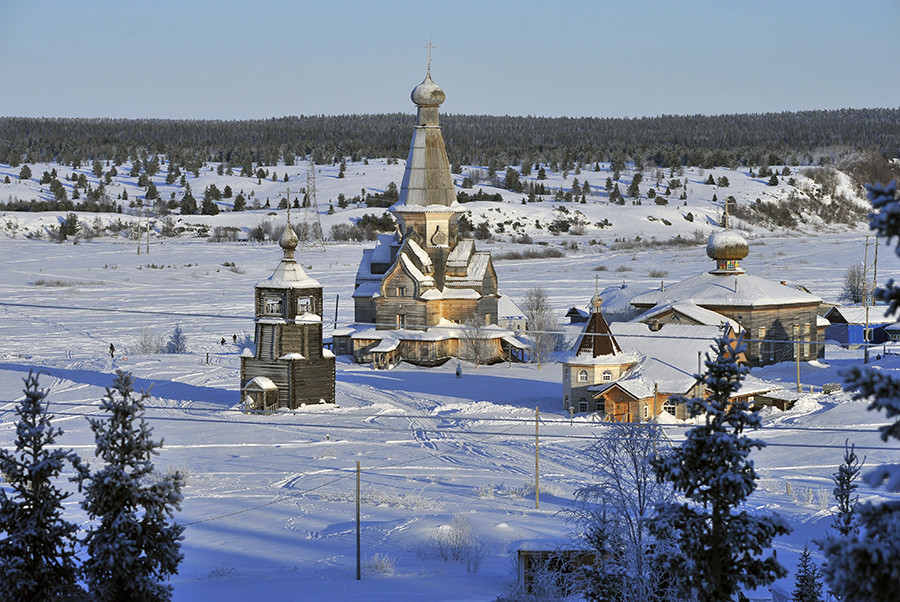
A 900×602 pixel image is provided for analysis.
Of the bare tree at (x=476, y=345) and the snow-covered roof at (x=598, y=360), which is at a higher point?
the snow-covered roof at (x=598, y=360)

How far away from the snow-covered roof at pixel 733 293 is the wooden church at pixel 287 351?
40.6 ft

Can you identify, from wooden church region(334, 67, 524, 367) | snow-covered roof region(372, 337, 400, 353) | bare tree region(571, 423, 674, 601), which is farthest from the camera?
wooden church region(334, 67, 524, 367)

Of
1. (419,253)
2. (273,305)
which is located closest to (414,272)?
(419,253)

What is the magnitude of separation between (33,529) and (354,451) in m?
16.9

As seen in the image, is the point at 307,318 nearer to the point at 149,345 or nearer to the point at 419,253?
the point at 419,253

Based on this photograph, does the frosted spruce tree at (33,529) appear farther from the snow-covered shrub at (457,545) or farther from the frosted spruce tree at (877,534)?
the snow-covered shrub at (457,545)

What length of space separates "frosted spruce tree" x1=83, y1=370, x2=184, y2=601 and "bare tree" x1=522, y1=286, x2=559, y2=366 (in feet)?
96.7

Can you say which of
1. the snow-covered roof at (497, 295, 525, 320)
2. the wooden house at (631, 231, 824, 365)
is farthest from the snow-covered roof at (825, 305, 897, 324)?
the snow-covered roof at (497, 295, 525, 320)

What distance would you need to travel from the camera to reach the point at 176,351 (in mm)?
42500

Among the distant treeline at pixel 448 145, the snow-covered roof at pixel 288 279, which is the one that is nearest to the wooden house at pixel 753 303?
the snow-covered roof at pixel 288 279

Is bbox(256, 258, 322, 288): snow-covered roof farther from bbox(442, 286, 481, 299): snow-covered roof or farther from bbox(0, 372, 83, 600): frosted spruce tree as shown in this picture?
bbox(0, 372, 83, 600): frosted spruce tree

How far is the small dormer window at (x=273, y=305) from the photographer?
3228 cm

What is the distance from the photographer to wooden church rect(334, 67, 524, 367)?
4081 centimetres

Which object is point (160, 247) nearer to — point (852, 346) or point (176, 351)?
point (176, 351)
